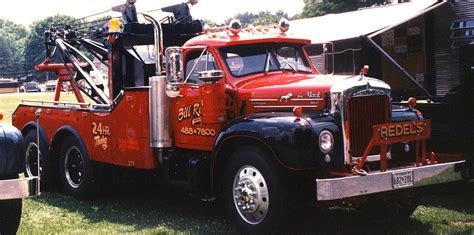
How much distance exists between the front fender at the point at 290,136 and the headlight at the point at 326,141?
4 centimetres

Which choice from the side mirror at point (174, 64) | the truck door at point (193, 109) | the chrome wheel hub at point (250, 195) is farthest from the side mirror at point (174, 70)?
the chrome wheel hub at point (250, 195)

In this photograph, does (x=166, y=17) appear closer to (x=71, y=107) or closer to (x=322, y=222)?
(x=71, y=107)

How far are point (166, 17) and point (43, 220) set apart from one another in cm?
365

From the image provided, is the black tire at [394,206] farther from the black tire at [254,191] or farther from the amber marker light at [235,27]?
the amber marker light at [235,27]

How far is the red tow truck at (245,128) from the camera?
20.6 feet

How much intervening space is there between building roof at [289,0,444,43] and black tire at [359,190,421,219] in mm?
3958

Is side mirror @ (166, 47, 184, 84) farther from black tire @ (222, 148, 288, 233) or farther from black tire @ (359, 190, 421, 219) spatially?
black tire @ (359, 190, 421, 219)

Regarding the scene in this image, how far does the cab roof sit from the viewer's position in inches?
300

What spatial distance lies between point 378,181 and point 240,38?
255 centimetres

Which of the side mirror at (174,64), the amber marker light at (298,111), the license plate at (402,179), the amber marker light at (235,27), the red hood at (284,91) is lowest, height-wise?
the license plate at (402,179)

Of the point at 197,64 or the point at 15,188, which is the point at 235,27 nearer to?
the point at 197,64

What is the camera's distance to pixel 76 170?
9594 mm

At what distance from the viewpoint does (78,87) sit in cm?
1091

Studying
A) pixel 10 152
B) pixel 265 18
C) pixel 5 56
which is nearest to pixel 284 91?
pixel 10 152
